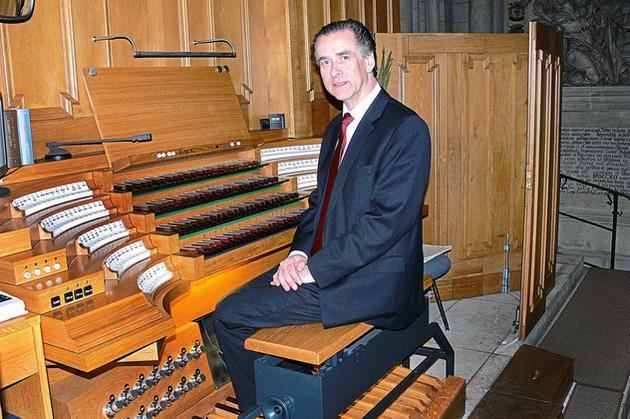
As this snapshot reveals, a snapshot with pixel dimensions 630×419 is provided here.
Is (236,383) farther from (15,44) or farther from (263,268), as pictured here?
(15,44)

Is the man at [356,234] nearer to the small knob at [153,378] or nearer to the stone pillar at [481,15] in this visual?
Result: the small knob at [153,378]

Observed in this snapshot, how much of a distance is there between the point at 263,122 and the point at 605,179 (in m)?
5.22

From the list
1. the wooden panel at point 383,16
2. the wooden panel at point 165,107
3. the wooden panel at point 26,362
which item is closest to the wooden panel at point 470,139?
the wooden panel at point 383,16

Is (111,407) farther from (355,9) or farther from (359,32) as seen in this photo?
→ (355,9)

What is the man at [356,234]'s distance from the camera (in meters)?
2.29

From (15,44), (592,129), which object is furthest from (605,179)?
(15,44)

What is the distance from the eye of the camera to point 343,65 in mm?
2420

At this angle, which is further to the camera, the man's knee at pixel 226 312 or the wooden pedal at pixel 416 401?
the wooden pedal at pixel 416 401

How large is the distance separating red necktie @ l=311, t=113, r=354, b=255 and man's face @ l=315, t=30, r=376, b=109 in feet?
0.43

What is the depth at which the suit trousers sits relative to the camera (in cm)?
236

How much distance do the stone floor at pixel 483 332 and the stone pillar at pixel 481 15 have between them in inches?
144

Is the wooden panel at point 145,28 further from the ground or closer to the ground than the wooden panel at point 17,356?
further from the ground

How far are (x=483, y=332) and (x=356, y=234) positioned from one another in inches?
80.7

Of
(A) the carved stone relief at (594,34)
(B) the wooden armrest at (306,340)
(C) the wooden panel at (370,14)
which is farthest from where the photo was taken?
(A) the carved stone relief at (594,34)
